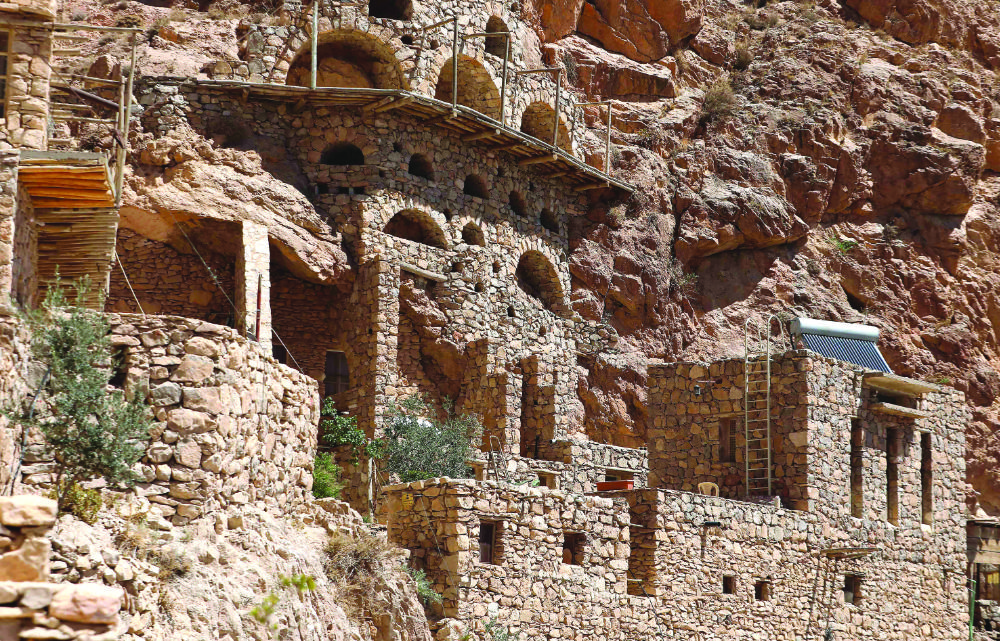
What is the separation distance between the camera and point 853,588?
2428cm

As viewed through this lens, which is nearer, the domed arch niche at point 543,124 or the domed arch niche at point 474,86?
the domed arch niche at point 474,86

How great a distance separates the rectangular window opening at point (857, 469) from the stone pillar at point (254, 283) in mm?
10523

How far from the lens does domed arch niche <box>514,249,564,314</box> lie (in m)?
31.2

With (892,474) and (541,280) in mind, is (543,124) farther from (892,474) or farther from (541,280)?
(892,474)

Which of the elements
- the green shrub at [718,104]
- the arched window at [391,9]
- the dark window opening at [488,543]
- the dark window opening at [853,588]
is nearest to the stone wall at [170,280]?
the arched window at [391,9]

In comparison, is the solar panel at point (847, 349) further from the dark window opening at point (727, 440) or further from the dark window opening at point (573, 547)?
the dark window opening at point (573, 547)

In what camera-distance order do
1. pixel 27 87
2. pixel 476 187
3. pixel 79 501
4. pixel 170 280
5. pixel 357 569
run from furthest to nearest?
pixel 476 187 < pixel 170 280 < pixel 27 87 < pixel 357 569 < pixel 79 501

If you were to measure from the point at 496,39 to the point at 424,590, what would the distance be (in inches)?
712

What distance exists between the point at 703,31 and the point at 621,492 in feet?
63.0

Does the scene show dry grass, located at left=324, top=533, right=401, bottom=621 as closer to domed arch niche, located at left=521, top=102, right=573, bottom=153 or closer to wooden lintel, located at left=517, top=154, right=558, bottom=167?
wooden lintel, located at left=517, top=154, right=558, bottom=167

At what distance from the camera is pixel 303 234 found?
26203 mm

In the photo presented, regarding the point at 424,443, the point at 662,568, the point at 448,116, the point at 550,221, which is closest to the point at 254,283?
the point at 424,443

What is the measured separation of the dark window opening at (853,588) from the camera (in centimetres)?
2417

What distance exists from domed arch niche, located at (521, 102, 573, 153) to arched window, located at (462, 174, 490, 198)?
2.53 meters
